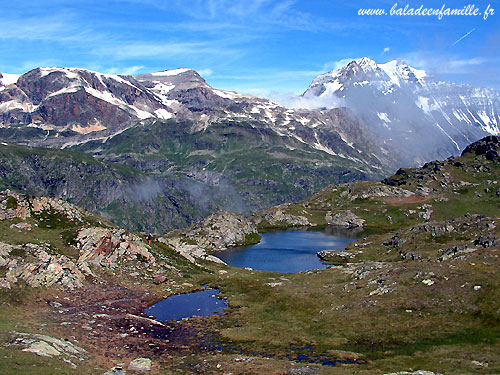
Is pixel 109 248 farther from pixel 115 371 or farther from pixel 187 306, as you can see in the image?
pixel 115 371

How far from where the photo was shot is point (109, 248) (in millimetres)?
98812

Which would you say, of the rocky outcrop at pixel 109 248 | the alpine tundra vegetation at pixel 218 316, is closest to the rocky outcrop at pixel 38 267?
the alpine tundra vegetation at pixel 218 316

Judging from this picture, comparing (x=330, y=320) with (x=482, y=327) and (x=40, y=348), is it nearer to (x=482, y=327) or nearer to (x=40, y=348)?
(x=482, y=327)

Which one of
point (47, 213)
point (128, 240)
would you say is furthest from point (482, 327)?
point (47, 213)

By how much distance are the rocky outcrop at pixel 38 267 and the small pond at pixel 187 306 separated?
15.9 metres

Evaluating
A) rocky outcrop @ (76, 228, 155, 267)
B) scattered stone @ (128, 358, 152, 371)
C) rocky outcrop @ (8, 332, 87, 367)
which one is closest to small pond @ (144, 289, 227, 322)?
rocky outcrop @ (76, 228, 155, 267)

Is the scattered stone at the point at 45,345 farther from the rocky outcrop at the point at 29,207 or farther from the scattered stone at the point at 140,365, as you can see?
the rocky outcrop at the point at 29,207

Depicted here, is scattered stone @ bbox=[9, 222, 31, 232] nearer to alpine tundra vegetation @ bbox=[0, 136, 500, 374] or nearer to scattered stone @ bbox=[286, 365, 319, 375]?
alpine tundra vegetation @ bbox=[0, 136, 500, 374]

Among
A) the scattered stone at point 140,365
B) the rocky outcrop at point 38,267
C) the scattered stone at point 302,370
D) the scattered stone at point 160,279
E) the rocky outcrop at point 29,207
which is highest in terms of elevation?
the rocky outcrop at point 29,207

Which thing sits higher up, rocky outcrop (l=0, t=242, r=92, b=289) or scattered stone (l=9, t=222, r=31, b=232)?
scattered stone (l=9, t=222, r=31, b=232)

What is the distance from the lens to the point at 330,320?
72.2 meters

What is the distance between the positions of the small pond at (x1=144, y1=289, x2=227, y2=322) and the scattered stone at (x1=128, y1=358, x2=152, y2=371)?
82.0 feet

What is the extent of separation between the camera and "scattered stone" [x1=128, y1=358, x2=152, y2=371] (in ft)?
159

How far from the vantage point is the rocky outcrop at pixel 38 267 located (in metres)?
73.2
